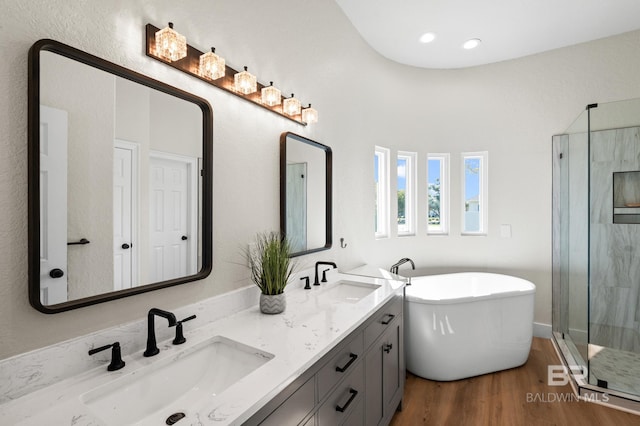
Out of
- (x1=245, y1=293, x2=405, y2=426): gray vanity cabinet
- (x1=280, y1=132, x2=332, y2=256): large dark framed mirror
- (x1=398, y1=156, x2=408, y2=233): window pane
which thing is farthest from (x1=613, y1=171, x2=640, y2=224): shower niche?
(x1=280, y1=132, x2=332, y2=256): large dark framed mirror

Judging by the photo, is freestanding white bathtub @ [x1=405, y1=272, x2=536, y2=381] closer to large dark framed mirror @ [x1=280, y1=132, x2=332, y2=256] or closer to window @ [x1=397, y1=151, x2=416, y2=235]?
large dark framed mirror @ [x1=280, y1=132, x2=332, y2=256]

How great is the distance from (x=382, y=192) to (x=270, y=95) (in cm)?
200

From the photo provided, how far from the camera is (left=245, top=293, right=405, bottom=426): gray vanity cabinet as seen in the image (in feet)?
3.18

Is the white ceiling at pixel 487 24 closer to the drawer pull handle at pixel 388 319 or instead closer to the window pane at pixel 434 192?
the window pane at pixel 434 192

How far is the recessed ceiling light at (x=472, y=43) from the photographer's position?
2.99 meters

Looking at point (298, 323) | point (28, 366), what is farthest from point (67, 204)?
point (298, 323)

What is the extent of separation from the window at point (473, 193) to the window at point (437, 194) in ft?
0.65

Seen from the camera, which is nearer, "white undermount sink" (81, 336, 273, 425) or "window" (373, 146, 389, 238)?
A: "white undermount sink" (81, 336, 273, 425)

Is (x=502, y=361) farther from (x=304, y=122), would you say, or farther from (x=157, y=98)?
(x=157, y=98)

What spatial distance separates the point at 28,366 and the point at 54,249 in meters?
0.31

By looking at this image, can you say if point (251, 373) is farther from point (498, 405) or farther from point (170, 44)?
point (498, 405)

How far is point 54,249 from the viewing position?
3.00 feet

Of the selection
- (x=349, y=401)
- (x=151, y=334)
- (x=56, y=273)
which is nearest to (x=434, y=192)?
(x=349, y=401)

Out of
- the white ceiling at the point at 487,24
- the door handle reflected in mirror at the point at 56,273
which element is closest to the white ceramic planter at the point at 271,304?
the door handle reflected in mirror at the point at 56,273
